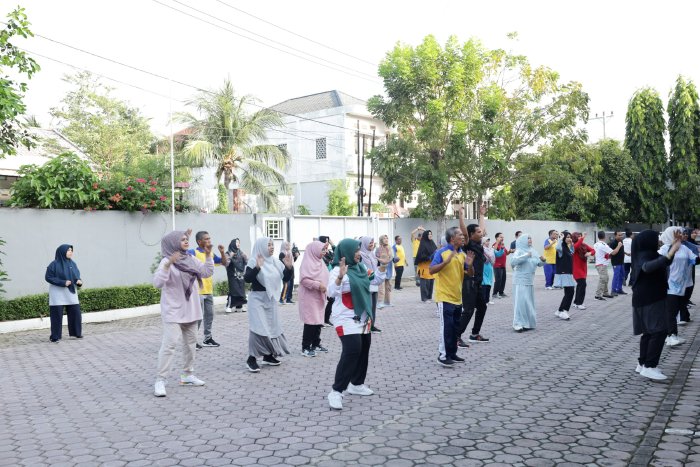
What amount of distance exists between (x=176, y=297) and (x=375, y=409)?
2.63 m

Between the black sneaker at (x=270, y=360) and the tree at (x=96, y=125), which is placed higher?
the tree at (x=96, y=125)

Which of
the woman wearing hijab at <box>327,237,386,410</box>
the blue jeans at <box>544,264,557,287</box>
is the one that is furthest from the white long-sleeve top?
the blue jeans at <box>544,264,557,287</box>

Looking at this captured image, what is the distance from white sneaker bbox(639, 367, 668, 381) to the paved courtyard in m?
0.09

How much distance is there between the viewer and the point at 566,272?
12758mm

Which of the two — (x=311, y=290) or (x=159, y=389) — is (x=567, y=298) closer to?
(x=311, y=290)

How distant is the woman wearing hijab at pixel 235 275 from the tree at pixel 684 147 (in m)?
33.4

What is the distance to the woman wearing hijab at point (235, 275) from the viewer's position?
1382 centimetres

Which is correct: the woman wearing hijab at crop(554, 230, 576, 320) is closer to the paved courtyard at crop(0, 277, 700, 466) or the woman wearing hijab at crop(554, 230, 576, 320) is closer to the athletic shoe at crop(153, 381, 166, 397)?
the paved courtyard at crop(0, 277, 700, 466)

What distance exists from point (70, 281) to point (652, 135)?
37.6m

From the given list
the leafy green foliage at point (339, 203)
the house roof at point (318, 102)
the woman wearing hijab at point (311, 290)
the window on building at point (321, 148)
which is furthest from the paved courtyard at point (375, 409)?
the house roof at point (318, 102)

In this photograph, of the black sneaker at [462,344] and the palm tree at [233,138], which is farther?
the palm tree at [233,138]

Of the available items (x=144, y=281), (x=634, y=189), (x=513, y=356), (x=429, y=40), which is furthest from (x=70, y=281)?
(x=634, y=189)

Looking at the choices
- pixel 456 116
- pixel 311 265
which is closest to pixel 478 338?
pixel 311 265

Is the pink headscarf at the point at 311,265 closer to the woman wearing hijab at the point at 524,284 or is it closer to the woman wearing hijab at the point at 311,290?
the woman wearing hijab at the point at 311,290
